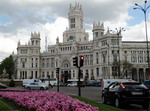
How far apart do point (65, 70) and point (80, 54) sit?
466 inches

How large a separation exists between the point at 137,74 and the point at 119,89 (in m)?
92.1

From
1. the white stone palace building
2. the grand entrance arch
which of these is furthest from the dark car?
the grand entrance arch

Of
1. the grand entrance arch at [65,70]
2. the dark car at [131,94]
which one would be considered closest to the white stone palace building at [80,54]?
the grand entrance arch at [65,70]

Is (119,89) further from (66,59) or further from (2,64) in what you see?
(2,64)

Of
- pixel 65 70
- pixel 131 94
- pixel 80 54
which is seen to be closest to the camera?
pixel 131 94

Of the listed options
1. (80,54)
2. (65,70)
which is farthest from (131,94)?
(65,70)

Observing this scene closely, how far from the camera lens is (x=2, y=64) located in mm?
133000

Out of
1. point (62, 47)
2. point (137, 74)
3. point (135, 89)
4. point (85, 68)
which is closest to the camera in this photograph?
point (135, 89)

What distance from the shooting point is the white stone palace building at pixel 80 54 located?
103 metres

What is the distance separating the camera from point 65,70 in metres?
124

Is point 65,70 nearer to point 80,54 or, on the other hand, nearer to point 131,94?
point 80,54

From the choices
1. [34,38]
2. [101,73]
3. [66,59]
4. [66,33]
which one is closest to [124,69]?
[101,73]

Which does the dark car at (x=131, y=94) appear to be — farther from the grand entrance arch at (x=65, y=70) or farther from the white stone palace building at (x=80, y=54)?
the grand entrance arch at (x=65, y=70)

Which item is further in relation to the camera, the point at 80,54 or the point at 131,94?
the point at 80,54
